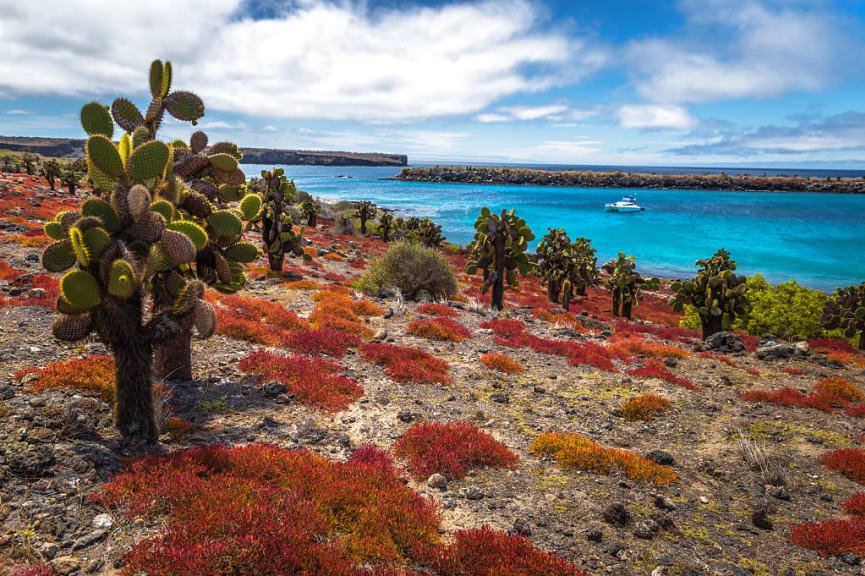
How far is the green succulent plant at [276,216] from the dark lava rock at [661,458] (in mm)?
19296

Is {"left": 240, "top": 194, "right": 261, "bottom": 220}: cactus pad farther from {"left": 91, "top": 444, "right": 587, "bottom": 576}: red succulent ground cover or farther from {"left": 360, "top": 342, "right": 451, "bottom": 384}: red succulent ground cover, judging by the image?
{"left": 360, "top": 342, "right": 451, "bottom": 384}: red succulent ground cover

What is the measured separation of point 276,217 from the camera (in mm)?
22438

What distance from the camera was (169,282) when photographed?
21.6 feet

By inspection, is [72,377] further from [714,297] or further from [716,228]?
[716,228]

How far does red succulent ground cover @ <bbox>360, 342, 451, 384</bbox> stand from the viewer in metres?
11.0

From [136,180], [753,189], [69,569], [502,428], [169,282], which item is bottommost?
[502,428]

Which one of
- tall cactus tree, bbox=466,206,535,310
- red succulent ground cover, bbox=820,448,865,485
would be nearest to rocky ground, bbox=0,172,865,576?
red succulent ground cover, bbox=820,448,865,485

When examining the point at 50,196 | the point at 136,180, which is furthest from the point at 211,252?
the point at 50,196

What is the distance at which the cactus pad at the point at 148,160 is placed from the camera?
19.1 feet

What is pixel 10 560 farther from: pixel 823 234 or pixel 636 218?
pixel 636 218

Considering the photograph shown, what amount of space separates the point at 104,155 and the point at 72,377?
12.5 ft

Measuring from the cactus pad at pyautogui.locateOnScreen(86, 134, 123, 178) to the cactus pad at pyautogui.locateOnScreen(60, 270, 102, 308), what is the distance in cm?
148

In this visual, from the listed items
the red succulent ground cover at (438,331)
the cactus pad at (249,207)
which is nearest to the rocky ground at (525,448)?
the red succulent ground cover at (438,331)

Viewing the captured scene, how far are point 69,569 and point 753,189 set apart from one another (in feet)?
730
